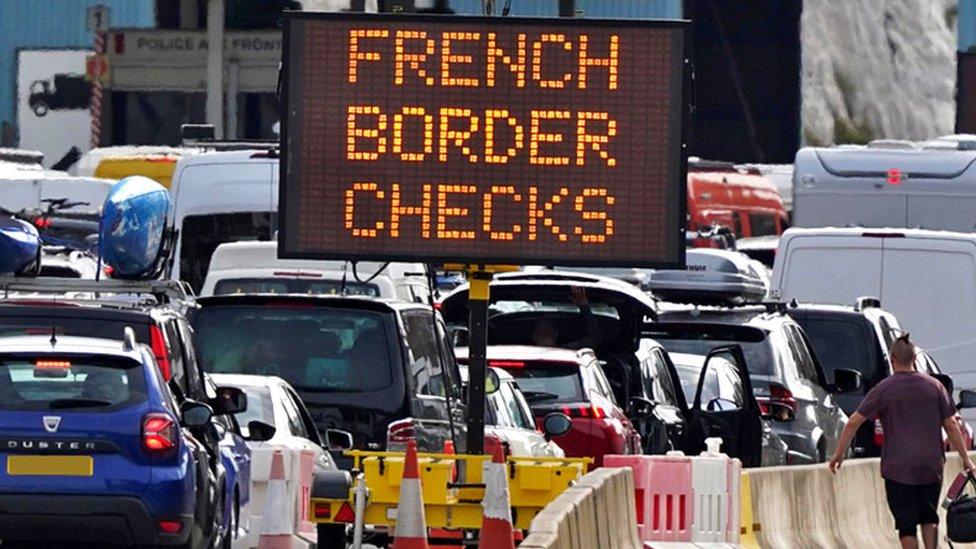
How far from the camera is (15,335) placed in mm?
15023

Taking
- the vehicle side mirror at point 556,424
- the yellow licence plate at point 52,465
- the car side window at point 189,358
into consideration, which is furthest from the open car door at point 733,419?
the yellow licence plate at point 52,465

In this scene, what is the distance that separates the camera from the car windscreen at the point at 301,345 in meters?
17.4

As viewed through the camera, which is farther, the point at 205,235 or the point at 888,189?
the point at 888,189

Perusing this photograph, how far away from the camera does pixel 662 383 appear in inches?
886

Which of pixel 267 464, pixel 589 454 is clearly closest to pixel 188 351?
pixel 267 464

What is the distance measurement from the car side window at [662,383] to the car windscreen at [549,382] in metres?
1.86

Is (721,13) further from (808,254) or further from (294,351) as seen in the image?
(294,351)

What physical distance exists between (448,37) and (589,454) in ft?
19.0

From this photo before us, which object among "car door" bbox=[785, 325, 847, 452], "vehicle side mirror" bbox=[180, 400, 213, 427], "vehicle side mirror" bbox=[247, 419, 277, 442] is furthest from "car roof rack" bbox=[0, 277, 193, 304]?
"car door" bbox=[785, 325, 847, 452]

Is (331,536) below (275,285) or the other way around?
below

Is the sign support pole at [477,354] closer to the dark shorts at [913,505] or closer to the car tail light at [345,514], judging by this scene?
the car tail light at [345,514]

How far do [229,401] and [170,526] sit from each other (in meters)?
1.63

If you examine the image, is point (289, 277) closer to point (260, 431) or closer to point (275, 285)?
point (275, 285)

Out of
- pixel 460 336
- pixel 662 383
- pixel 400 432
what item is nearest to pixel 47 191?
pixel 460 336
